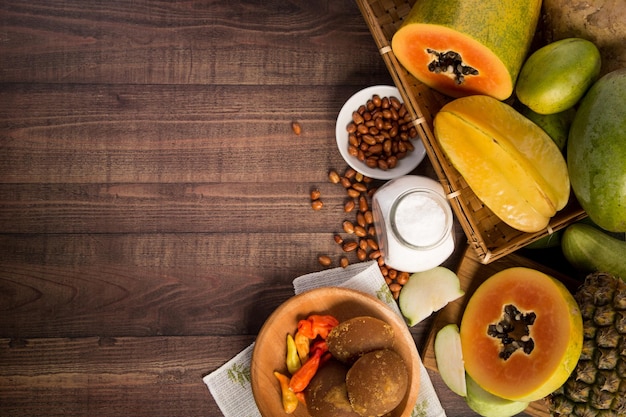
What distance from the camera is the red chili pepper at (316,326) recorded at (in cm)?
102

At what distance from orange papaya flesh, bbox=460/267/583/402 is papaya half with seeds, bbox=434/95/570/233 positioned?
13 cm

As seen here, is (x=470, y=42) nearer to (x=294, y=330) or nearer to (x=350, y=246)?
(x=350, y=246)

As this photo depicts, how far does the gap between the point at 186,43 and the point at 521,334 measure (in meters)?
0.83

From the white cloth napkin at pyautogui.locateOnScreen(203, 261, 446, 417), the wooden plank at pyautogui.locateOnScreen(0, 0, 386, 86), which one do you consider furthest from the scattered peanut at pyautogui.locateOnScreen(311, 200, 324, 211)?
the wooden plank at pyautogui.locateOnScreen(0, 0, 386, 86)

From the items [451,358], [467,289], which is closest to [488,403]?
[451,358]

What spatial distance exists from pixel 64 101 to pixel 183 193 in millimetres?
306

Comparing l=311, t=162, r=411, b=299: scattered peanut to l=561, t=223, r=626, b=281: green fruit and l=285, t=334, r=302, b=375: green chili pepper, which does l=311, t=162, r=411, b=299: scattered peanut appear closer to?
l=285, t=334, r=302, b=375: green chili pepper

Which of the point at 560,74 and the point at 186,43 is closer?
the point at 560,74

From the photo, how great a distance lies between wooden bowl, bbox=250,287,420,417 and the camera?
1019 mm

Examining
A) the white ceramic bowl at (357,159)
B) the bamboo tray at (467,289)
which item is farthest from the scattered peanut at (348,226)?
the bamboo tray at (467,289)

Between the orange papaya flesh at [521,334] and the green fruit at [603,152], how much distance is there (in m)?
0.16

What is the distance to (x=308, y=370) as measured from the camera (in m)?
1.01

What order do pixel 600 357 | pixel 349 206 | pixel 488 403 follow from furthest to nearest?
pixel 349 206, pixel 488 403, pixel 600 357

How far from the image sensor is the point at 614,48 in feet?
2.87
